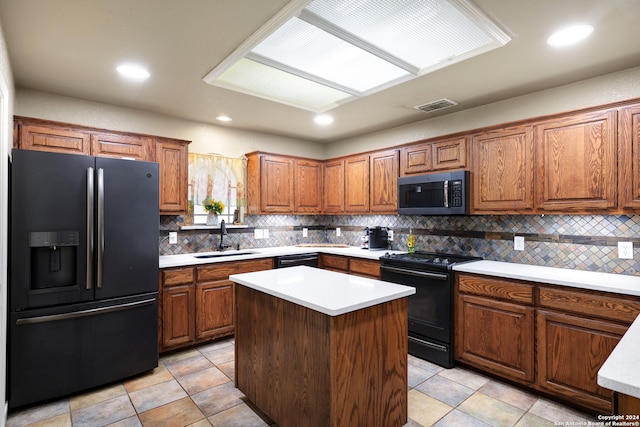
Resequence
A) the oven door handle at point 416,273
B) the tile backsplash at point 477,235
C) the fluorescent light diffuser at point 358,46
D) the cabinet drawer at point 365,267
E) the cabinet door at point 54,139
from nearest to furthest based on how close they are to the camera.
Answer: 1. the fluorescent light diffuser at point 358,46
2. the tile backsplash at point 477,235
3. the cabinet door at point 54,139
4. the oven door handle at point 416,273
5. the cabinet drawer at point 365,267

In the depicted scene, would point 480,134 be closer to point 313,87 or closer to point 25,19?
point 313,87

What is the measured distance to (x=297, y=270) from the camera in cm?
273

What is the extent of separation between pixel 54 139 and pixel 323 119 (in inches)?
102

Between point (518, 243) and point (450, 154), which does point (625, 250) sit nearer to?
point (518, 243)

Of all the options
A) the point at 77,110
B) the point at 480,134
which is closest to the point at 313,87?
the point at 480,134

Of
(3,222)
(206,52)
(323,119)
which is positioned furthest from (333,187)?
(3,222)

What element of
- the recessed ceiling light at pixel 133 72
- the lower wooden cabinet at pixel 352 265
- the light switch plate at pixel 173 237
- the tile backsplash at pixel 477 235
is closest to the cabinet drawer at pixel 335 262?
the lower wooden cabinet at pixel 352 265

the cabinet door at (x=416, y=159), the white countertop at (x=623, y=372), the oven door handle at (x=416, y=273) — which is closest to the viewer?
the white countertop at (x=623, y=372)

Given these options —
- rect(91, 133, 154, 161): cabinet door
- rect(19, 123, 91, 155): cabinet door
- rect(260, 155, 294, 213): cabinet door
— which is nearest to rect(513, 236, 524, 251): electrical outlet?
rect(260, 155, 294, 213): cabinet door

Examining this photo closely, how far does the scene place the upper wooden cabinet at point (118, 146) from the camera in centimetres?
283

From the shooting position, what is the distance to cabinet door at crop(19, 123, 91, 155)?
280cm

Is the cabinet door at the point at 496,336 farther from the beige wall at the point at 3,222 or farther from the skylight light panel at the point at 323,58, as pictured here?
the beige wall at the point at 3,222

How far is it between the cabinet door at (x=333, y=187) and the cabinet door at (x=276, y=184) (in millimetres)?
560

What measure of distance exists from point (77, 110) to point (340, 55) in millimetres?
2601
